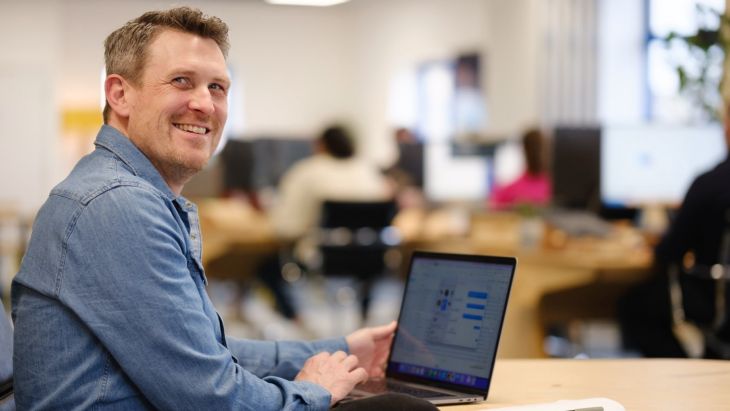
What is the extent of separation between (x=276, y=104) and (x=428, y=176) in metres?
7.46

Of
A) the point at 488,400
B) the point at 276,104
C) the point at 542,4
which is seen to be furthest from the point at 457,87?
the point at 488,400

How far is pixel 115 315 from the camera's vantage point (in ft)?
4.42

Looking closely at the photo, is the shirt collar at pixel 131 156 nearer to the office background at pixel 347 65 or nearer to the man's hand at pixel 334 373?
the man's hand at pixel 334 373

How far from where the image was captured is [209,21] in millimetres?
1590

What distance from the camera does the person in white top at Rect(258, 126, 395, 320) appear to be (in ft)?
20.9

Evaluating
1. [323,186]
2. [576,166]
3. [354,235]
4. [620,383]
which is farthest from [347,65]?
[620,383]

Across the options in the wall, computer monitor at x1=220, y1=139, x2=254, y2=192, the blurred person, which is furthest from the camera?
the wall

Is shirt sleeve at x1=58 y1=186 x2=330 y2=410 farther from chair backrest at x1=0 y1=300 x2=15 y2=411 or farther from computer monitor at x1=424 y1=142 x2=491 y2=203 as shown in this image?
computer monitor at x1=424 y1=142 x2=491 y2=203

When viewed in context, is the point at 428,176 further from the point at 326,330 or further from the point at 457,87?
the point at 457,87

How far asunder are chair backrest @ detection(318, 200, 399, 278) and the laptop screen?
4406 millimetres

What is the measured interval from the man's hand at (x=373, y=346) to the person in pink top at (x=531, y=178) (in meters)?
3.90

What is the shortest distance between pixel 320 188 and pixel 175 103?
4.82 meters

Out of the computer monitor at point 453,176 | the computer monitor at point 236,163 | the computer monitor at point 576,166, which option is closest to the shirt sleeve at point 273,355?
the computer monitor at point 576,166

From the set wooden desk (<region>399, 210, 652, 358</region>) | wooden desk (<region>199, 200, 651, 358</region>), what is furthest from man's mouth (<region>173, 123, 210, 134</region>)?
wooden desk (<region>199, 200, 651, 358</region>)
